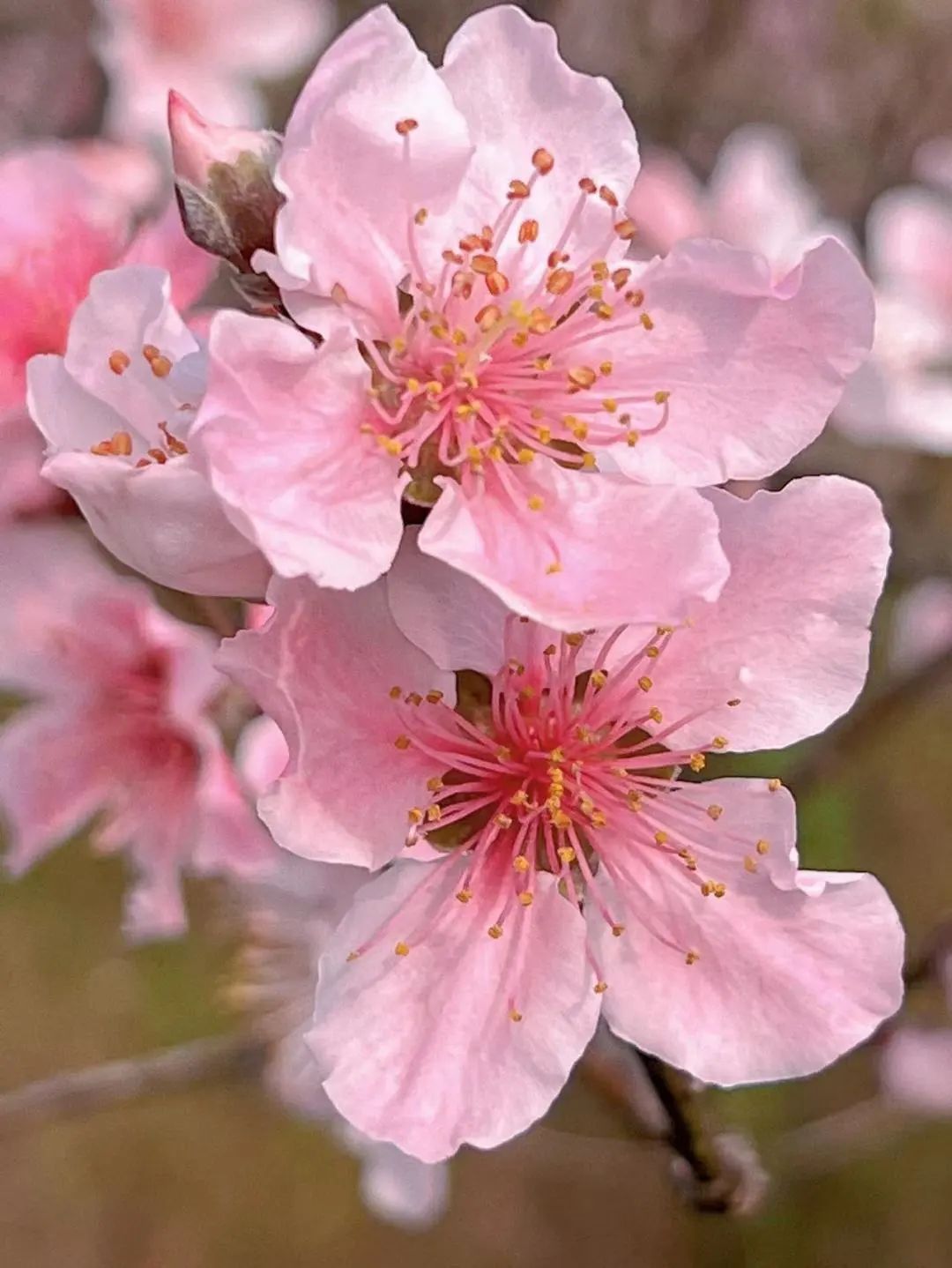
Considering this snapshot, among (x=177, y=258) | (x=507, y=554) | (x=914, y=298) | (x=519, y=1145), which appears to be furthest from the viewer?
(x=519, y=1145)

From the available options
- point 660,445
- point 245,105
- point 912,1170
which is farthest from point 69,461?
point 912,1170

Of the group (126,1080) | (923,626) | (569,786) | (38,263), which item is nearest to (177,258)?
(38,263)

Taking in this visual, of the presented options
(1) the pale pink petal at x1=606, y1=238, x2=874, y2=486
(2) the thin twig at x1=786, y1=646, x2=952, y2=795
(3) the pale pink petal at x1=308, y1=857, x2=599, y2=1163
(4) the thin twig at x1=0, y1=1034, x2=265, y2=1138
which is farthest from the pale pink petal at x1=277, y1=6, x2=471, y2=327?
(2) the thin twig at x1=786, y1=646, x2=952, y2=795

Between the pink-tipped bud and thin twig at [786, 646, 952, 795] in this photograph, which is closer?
the pink-tipped bud

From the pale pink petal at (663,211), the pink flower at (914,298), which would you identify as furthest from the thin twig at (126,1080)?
the pale pink petal at (663,211)

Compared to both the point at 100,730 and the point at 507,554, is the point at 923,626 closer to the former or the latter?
the point at 100,730

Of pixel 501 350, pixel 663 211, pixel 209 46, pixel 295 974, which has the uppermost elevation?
pixel 501 350

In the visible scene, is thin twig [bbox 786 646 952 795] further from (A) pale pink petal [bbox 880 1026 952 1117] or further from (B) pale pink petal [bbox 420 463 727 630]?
(B) pale pink petal [bbox 420 463 727 630]

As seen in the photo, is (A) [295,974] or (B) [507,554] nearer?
(B) [507,554]
